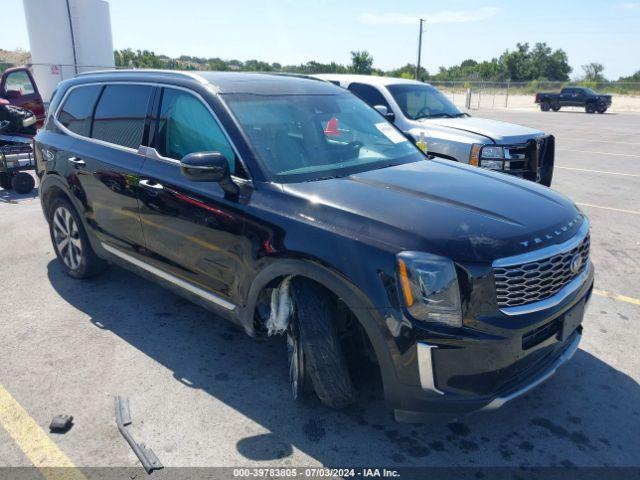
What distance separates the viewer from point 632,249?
5.95 m

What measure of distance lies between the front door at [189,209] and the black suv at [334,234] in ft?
0.04

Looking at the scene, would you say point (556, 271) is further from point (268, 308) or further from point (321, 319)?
point (268, 308)

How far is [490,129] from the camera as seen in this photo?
288 inches

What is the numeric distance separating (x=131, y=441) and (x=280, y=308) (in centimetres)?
107

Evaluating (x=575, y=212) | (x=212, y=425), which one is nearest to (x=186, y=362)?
(x=212, y=425)

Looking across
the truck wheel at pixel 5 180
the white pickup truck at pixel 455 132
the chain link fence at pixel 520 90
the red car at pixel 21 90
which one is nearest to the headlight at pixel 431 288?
the white pickup truck at pixel 455 132

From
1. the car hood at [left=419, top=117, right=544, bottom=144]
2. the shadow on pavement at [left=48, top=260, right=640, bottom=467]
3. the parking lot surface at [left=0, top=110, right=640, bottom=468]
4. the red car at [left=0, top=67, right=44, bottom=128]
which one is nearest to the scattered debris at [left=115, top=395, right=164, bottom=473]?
the parking lot surface at [left=0, top=110, right=640, bottom=468]

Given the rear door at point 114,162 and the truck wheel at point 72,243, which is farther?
the truck wheel at point 72,243

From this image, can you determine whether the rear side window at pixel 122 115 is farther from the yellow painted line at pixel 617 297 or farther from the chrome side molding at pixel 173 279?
the yellow painted line at pixel 617 297

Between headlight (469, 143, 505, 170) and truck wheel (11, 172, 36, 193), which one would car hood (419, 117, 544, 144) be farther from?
truck wheel (11, 172, 36, 193)

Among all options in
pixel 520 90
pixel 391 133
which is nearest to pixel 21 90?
pixel 391 133

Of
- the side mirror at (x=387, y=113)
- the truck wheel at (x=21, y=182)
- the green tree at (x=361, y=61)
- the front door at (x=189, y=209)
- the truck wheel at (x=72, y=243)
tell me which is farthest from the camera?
the green tree at (x=361, y=61)

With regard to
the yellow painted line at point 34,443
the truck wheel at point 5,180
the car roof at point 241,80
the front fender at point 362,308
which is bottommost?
the yellow painted line at point 34,443

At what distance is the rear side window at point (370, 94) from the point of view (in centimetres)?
805
